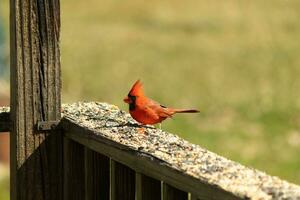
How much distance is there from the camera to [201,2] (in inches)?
708

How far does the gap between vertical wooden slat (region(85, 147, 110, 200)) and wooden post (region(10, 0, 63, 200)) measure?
188mm

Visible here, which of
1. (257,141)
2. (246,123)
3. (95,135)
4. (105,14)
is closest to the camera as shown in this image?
(95,135)

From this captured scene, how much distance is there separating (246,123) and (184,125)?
71cm

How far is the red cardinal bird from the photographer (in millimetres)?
2736

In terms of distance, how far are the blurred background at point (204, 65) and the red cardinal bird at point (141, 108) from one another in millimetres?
3901

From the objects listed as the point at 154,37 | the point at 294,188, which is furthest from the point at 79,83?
the point at 294,188

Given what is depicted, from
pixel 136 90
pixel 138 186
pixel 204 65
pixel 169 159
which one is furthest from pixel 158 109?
pixel 204 65

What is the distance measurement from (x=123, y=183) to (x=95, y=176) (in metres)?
0.21

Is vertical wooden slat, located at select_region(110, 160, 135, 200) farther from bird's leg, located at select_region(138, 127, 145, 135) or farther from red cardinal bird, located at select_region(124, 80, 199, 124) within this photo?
red cardinal bird, located at select_region(124, 80, 199, 124)

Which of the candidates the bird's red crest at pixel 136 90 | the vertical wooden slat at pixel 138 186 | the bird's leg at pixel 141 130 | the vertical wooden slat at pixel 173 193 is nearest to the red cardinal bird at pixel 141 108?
the bird's red crest at pixel 136 90

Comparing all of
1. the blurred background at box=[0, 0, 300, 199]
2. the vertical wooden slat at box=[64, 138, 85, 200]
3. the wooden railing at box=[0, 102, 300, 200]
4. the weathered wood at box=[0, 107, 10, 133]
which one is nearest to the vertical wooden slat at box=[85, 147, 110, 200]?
the wooden railing at box=[0, 102, 300, 200]

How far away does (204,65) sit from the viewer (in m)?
12.8

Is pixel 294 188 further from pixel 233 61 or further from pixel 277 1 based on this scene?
pixel 277 1

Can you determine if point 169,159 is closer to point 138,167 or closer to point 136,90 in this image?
point 138,167
